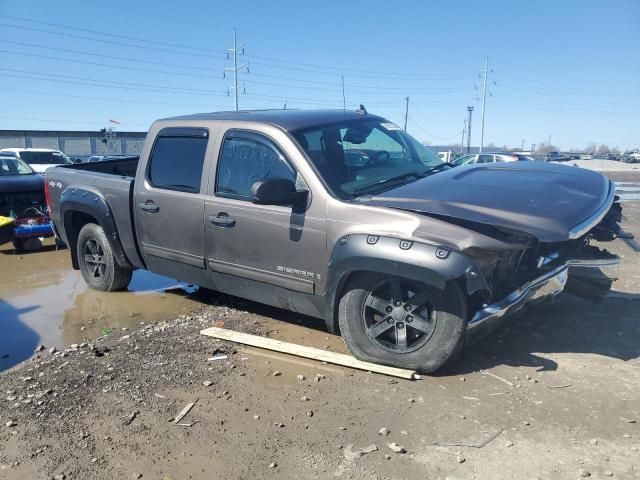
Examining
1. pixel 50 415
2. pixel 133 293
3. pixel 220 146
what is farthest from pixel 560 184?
pixel 133 293

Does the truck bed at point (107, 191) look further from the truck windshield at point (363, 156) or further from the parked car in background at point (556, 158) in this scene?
the parked car in background at point (556, 158)

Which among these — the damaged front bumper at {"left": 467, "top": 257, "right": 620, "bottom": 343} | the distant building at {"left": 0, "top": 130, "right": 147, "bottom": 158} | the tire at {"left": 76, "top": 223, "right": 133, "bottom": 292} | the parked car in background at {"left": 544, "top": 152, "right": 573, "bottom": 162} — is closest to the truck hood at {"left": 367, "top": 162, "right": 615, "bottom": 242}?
the damaged front bumper at {"left": 467, "top": 257, "right": 620, "bottom": 343}

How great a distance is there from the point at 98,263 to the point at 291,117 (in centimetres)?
320

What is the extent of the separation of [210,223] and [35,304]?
282cm

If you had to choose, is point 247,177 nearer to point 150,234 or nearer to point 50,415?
point 150,234

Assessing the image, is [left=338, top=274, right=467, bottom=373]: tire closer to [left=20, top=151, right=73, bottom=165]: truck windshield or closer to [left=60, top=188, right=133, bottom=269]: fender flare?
[left=60, top=188, right=133, bottom=269]: fender flare

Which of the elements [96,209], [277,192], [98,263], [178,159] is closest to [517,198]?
[277,192]

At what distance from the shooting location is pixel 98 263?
248 inches

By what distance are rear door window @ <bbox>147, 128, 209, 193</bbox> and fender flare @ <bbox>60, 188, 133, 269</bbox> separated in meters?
0.79

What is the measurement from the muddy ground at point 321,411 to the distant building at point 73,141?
4131 cm

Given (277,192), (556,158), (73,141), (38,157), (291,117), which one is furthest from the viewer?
(556,158)

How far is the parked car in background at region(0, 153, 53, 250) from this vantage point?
8.79 metres

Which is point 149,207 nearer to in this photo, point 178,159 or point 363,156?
point 178,159

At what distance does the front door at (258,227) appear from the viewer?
13.4ft
